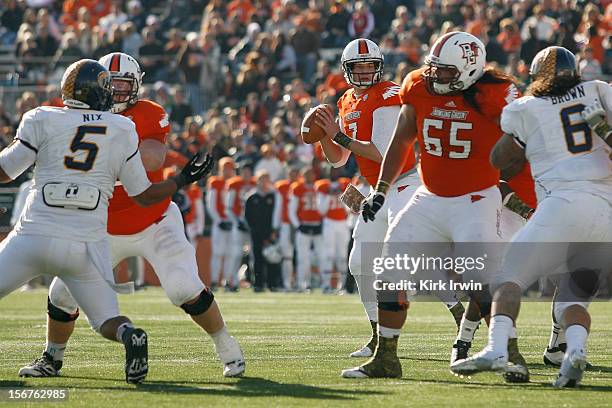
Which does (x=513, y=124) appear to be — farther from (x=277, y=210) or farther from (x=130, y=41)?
(x=130, y=41)

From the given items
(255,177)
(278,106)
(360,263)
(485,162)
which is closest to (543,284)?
(255,177)

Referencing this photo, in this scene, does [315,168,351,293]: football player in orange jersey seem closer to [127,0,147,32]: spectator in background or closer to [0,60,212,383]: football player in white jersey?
[127,0,147,32]: spectator in background

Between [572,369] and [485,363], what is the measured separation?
51 cm

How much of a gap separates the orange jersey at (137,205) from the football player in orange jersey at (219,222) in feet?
39.4

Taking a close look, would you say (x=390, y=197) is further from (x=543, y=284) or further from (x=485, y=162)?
(x=543, y=284)

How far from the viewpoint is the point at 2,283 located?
22.2 ft

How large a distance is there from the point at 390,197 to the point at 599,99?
2.45m

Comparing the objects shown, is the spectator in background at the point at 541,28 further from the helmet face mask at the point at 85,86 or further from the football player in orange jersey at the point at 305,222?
the helmet face mask at the point at 85,86

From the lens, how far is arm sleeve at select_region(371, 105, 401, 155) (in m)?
9.10

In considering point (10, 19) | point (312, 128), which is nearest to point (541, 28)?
point (312, 128)

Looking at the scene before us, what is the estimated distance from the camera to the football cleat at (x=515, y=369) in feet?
23.5

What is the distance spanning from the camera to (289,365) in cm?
820

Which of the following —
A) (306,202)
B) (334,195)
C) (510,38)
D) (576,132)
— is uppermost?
(510,38)

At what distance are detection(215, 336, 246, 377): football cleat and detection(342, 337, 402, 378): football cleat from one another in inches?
24.1
